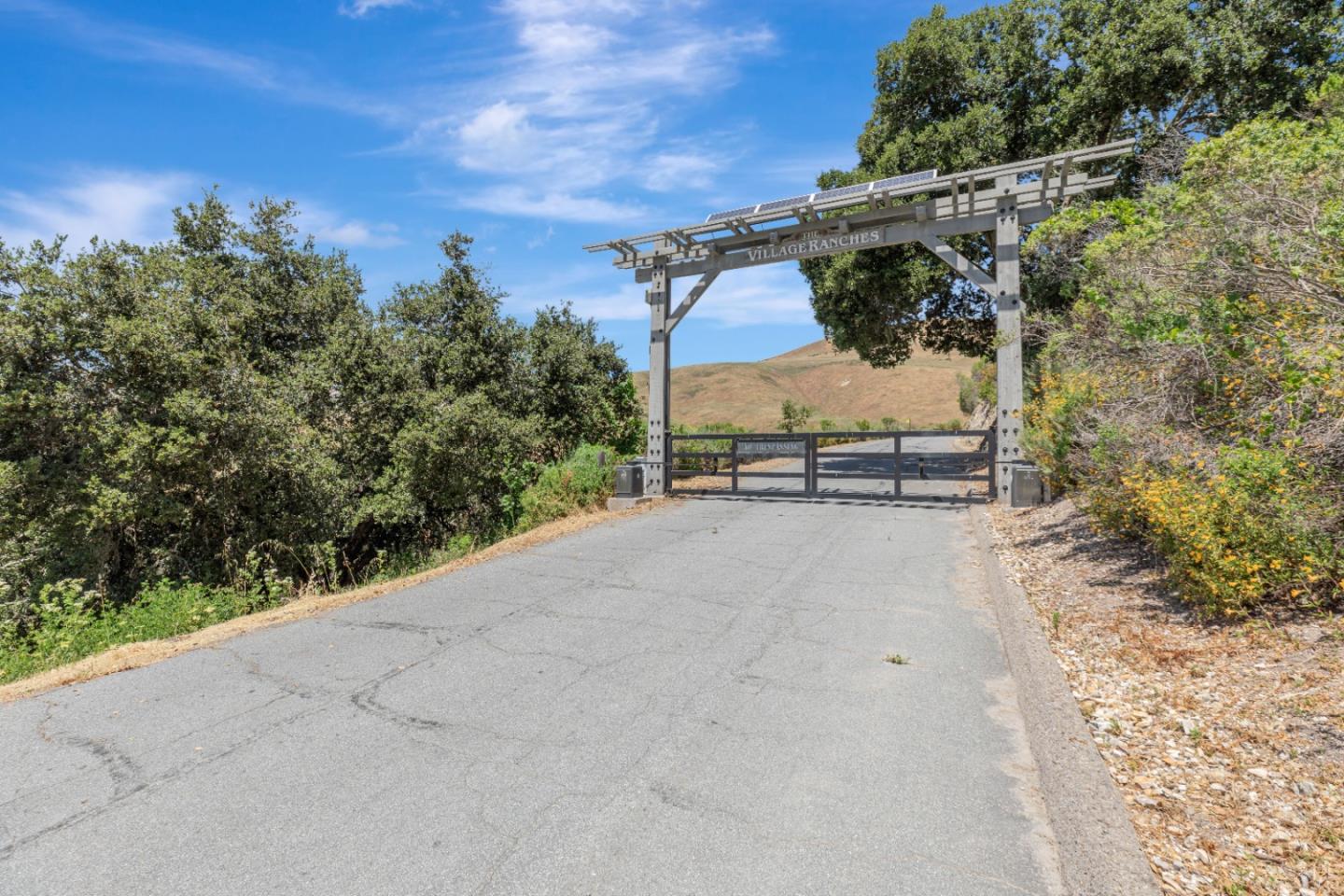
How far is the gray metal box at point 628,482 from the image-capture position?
12883mm

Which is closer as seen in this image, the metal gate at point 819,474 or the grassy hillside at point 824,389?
the metal gate at point 819,474

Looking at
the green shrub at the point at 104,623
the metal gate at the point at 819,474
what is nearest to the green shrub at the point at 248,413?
the green shrub at the point at 104,623

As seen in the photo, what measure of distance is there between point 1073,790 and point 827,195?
10511 mm

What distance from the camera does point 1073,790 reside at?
9.82 feet

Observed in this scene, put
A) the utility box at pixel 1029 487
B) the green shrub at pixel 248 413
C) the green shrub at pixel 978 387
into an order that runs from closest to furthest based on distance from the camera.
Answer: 1. the green shrub at pixel 248 413
2. the utility box at pixel 1029 487
3. the green shrub at pixel 978 387

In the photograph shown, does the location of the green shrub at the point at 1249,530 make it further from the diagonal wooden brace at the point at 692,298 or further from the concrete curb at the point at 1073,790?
the diagonal wooden brace at the point at 692,298

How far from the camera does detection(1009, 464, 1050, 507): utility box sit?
10.6 meters

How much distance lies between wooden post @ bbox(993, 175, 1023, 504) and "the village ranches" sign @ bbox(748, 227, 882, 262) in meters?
1.99

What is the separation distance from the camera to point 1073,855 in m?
2.54

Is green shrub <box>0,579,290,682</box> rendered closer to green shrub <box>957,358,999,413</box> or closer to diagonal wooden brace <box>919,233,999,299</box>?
diagonal wooden brace <box>919,233,999,299</box>

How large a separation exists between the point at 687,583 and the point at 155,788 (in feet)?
15.0

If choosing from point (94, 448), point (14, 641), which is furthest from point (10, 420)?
point (14, 641)

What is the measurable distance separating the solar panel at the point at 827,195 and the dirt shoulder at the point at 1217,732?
7.60 metres

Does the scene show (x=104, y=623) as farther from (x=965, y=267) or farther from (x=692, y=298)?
(x=965, y=267)
